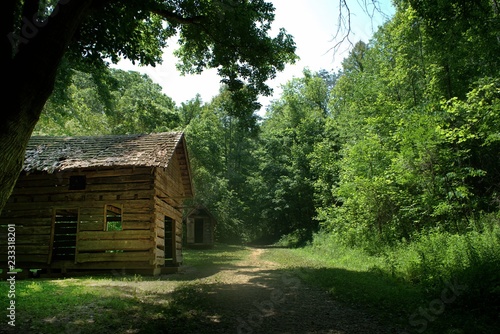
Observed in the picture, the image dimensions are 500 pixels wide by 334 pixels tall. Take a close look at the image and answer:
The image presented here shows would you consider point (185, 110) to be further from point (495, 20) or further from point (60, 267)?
point (495, 20)

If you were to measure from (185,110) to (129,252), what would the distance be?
31.8 meters

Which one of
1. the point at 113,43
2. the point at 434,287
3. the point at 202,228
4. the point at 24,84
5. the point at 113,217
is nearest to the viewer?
the point at 24,84

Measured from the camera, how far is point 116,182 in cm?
1334

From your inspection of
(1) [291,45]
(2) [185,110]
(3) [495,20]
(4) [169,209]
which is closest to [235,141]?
(2) [185,110]

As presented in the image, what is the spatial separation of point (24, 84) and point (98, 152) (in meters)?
10.0

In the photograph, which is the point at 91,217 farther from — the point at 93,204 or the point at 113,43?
the point at 113,43

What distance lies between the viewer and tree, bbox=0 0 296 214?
4.32 meters

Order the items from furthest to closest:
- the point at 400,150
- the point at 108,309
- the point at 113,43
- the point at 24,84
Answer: the point at 400,150 < the point at 113,43 < the point at 108,309 < the point at 24,84

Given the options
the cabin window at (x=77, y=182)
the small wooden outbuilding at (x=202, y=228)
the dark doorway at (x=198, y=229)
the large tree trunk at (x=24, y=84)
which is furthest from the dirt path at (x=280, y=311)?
the dark doorway at (x=198, y=229)

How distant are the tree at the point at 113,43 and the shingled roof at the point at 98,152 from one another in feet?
11.4

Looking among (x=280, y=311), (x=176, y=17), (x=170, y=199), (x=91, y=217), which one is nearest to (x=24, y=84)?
(x=280, y=311)

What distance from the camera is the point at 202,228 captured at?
3014cm

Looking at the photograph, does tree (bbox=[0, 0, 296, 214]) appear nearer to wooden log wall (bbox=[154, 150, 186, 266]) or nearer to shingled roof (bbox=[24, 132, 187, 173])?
shingled roof (bbox=[24, 132, 187, 173])

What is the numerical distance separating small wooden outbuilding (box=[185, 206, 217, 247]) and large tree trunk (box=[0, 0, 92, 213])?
84.5ft
